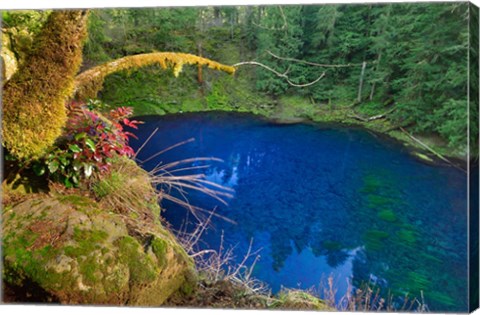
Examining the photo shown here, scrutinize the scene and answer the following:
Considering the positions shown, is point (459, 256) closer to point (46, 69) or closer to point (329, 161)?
point (329, 161)

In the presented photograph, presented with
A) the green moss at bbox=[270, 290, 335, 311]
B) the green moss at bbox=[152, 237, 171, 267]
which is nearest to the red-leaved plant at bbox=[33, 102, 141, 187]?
the green moss at bbox=[152, 237, 171, 267]

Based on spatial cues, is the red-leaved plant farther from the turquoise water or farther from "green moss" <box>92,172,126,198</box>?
the turquoise water

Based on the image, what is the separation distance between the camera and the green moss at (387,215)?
9.46 ft

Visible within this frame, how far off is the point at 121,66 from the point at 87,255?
1.02m

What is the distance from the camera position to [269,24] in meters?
2.99

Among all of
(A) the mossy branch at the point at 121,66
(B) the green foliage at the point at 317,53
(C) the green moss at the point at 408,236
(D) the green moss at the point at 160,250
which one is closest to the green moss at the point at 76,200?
(D) the green moss at the point at 160,250

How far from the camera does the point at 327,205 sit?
304 centimetres

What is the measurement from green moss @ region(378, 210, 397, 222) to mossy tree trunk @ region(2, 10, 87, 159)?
189 centimetres

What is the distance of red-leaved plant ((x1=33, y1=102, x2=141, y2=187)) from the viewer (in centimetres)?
244

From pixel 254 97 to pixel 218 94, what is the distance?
9.7 inches

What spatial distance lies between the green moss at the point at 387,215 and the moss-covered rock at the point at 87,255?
3.93 feet

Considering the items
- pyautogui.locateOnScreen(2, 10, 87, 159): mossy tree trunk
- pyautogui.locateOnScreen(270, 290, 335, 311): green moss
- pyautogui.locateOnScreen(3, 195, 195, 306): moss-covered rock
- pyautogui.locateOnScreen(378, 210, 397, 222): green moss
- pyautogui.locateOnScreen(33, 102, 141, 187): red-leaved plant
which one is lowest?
pyautogui.locateOnScreen(270, 290, 335, 311): green moss

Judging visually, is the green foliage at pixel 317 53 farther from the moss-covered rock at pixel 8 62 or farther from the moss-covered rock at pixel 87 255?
the moss-covered rock at pixel 87 255

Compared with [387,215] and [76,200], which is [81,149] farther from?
[387,215]
